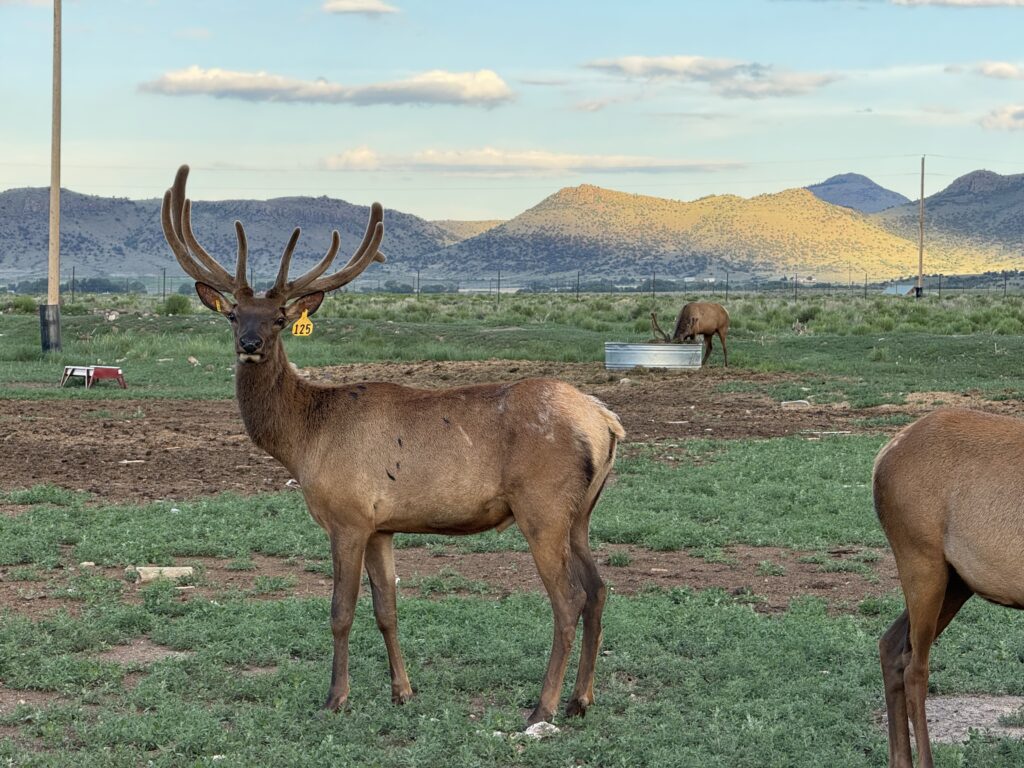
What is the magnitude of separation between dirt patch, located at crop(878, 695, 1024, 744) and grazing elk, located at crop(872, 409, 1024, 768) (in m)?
0.75

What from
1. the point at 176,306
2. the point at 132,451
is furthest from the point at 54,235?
the point at 132,451

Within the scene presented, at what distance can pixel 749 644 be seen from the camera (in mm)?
8773

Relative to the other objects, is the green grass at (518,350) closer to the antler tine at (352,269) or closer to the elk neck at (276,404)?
the antler tine at (352,269)

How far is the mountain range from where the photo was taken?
163 m

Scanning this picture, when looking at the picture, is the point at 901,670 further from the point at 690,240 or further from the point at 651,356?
the point at 690,240

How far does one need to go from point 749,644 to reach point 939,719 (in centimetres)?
154

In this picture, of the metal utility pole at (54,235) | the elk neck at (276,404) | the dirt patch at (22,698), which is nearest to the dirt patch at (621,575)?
the dirt patch at (22,698)

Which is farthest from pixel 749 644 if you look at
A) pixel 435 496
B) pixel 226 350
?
pixel 226 350

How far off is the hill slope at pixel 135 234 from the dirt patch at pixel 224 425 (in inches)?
5642

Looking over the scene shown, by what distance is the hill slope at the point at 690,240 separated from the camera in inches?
→ 6353

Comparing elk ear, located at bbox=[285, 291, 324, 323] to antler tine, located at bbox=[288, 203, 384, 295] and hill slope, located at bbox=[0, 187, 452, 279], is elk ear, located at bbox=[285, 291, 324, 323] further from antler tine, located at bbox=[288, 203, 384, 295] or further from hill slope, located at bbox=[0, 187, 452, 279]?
hill slope, located at bbox=[0, 187, 452, 279]

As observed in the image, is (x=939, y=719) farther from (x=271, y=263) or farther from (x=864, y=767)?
(x=271, y=263)

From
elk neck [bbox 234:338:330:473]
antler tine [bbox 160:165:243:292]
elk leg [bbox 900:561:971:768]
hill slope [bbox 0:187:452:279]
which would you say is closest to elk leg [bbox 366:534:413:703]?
elk neck [bbox 234:338:330:473]

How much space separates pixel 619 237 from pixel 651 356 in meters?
152
